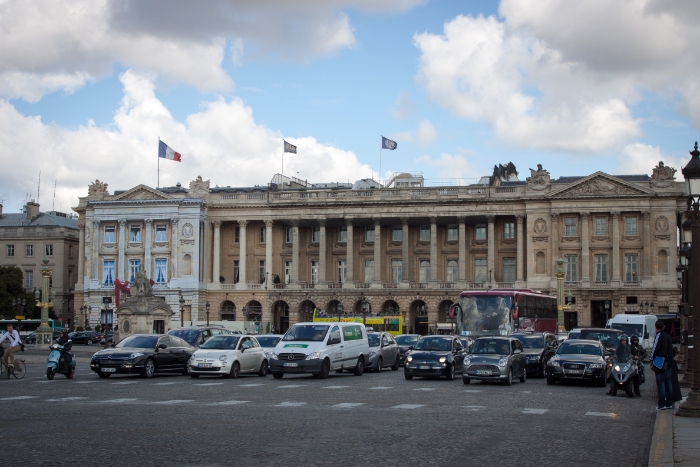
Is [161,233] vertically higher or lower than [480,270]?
higher

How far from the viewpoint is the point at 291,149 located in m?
98.1

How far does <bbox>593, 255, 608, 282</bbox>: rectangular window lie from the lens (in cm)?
9250

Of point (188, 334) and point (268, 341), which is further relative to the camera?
point (268, 341)

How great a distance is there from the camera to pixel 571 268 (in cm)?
9300

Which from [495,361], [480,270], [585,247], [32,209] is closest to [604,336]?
[495,361]

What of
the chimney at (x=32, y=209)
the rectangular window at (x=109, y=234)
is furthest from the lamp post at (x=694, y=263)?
the chimney at (x=32, y=209)

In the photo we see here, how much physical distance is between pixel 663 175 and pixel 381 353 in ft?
187

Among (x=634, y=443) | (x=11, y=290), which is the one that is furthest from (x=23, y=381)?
(x=11, y=290)

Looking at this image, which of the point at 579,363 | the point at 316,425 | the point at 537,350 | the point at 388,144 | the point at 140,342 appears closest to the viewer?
the point at 316,425

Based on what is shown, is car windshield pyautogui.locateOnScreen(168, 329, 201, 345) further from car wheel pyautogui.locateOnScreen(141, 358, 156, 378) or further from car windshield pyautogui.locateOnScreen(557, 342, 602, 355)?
car windshield pyautogui.locateOnScreen(557, 342, 602, 355)

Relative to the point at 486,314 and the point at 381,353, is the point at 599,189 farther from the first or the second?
the point at 381,353

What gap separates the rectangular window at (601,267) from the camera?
303 ft

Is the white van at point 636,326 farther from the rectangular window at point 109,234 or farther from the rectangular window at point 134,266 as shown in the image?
the rectangular window at point 109,234

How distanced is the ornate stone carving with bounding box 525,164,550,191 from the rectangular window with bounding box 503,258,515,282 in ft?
25.9
